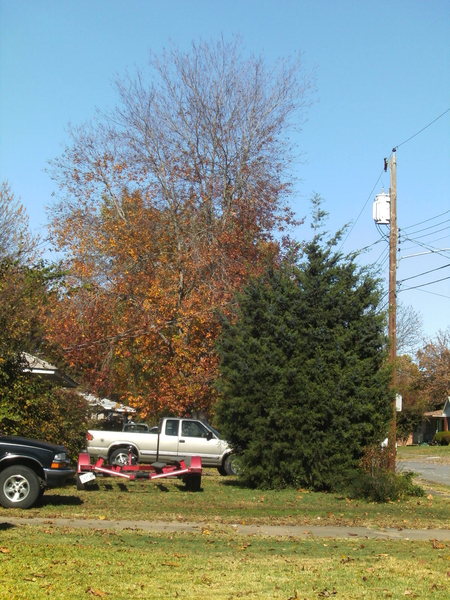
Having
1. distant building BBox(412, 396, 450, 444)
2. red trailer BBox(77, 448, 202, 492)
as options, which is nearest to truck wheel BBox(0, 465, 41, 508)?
red trailer BBox(77, 448, 202, 492)

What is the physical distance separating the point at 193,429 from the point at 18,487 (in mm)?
9864

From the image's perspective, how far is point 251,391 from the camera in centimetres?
1842

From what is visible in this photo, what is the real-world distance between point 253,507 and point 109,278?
17.1 metres

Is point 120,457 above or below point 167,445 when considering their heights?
below

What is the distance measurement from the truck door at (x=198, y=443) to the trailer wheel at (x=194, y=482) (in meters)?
4.96

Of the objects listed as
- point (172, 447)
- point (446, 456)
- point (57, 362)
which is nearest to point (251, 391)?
point (172, 447)

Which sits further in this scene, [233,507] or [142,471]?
[142,471]

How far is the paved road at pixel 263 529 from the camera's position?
1173 centimetres

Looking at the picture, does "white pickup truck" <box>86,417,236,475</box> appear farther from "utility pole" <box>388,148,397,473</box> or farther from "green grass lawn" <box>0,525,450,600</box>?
"green grass lawn" <box>0,525,450,600</box>

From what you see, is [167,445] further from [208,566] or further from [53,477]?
[208,566]

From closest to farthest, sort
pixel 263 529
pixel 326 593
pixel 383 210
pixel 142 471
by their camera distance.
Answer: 1. pixel 326 593
2. pixel 263 529
3. pixel 142 471
4. pixel 383 210

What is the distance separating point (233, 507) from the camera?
15047 millimetres

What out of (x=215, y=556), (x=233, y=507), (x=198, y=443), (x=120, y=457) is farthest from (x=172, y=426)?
(x=215, y=556)

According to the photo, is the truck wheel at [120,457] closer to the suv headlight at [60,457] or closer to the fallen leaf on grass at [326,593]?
the suv headlight at [60,457]
